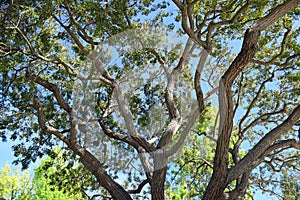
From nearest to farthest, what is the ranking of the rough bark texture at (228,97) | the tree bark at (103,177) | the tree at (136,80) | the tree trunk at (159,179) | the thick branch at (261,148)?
the rough bark texture at (228,97) → the tree at (136,80) → the thick branch at (261,148) → the tree trunk at (159,179) → the tree bark at (103,177)

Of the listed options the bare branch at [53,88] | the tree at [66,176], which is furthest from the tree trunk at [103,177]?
the tree at [66,176]

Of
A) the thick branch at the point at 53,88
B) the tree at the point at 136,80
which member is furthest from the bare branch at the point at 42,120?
the thick branch at the point at 53,88

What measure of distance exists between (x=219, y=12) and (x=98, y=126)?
274 centimetres

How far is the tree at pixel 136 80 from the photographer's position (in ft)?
17.8

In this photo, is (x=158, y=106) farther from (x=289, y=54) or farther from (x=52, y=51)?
(x=289, y=54)

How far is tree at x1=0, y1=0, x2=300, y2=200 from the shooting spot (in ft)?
17.8

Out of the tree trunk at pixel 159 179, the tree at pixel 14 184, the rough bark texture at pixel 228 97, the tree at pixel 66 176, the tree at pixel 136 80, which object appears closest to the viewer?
the rough bark texture at pixel 228 97

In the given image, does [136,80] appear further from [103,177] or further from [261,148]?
[261,148]

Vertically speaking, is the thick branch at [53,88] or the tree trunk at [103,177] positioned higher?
the thick branch at [53,88]

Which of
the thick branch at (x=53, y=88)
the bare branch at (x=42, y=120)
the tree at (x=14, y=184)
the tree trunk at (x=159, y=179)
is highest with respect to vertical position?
the tree at (x=14, y=184)

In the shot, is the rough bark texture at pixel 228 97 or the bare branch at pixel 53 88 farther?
the bare branch at pixel 53 88

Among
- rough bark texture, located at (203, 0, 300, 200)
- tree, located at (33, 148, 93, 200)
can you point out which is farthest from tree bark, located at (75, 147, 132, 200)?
rough bark texture, located at (203, 0, 300, 200)

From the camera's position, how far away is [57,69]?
695cm

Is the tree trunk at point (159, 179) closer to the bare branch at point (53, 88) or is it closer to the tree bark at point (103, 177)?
the tree bark at point (103, 177)
